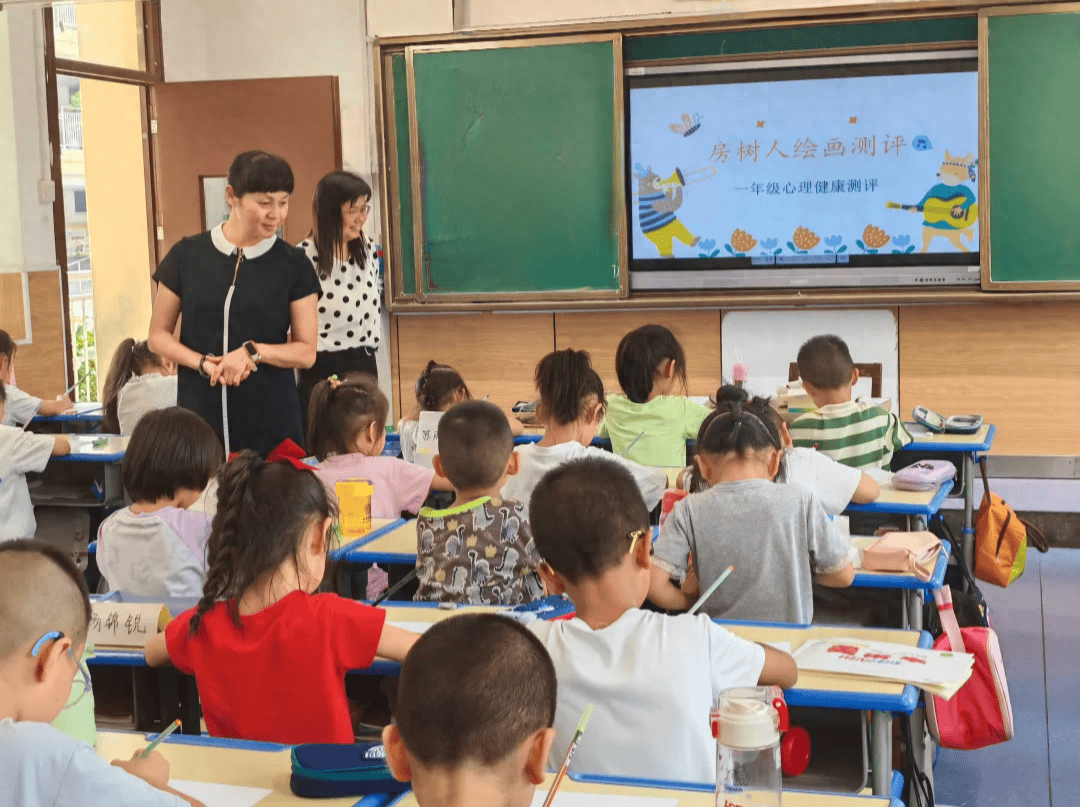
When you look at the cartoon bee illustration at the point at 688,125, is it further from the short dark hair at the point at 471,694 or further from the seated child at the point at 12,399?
the short dark hair at the point at 471,694

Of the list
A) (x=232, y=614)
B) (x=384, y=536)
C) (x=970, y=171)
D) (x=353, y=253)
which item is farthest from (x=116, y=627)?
(x=970, y=171)

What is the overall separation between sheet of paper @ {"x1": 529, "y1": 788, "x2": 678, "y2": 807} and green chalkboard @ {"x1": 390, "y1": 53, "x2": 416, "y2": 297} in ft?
17.3

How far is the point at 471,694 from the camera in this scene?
118cm

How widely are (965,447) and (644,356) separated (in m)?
1.14

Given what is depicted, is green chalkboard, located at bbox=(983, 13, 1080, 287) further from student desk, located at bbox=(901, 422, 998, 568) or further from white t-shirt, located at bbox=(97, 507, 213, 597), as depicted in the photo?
white t-shirt, located at bbox=(97, 507, 213, 597)

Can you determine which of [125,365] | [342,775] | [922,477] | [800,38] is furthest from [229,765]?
[800,38]

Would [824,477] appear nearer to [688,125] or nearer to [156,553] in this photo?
[156,553]

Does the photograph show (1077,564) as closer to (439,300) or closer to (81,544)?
(439,300)

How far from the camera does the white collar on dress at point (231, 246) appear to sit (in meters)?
3.52

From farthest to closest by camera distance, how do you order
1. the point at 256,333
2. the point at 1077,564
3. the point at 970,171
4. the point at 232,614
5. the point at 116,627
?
the point at 970,171, the point at 1077,564, the point at 256,333, the point at 116,627, the point at 232,614

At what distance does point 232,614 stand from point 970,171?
190 inches

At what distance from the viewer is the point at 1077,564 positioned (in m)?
5.42

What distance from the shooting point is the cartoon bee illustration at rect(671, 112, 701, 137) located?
624 cm

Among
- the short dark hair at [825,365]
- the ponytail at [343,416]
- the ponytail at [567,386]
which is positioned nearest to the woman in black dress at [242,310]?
the ponytail at [343,416]
